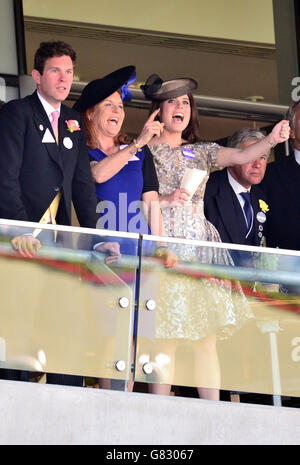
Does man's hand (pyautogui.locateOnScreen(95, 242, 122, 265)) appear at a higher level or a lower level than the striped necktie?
lower

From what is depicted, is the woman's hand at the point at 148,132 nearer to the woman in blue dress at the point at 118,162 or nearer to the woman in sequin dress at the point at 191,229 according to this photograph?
the woman in blue dress at the point at 118,162

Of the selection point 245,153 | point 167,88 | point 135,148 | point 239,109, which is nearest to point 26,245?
point 135,148

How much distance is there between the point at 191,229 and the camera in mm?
5777

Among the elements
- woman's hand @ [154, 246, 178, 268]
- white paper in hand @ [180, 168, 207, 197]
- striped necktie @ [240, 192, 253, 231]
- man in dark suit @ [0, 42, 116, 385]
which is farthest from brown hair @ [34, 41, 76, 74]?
striped necktie @ [240, 192, 253, 231]

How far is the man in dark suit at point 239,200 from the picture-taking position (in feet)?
20.0

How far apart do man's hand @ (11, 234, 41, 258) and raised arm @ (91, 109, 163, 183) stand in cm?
88

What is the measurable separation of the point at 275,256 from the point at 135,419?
1.14 metres

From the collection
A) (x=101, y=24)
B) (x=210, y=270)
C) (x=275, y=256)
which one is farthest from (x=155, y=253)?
(x=101, y=24)

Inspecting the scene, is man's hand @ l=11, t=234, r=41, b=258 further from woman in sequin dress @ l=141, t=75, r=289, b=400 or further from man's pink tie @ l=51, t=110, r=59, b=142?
man's pink tie @ l=51, t=110, r=59, b=142

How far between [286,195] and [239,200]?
1.37 feet

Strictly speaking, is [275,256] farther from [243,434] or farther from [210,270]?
[243,434]

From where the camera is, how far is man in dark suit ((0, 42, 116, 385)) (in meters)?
5.20

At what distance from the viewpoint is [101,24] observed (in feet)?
35.4

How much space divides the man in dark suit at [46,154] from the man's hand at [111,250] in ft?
1.52
